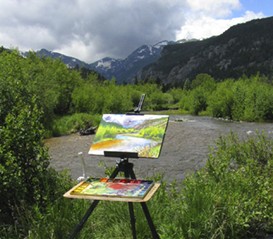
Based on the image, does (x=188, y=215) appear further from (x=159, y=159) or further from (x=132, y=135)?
(x=159, y=159)

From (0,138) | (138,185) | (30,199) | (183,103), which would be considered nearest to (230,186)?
(138,185)

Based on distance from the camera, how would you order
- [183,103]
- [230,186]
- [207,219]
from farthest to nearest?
[183,103] → [230,186] → [207,219]

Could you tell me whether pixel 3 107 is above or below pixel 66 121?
above

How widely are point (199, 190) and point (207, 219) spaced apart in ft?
2.13

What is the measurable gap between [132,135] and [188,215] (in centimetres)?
174

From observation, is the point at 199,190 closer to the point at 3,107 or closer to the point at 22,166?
the point at 22,166

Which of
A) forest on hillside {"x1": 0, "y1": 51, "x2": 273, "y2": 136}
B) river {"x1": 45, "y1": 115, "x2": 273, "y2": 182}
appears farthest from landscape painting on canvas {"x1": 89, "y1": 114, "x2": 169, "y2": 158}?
forest on hillside {"x1": 0, "y1": 51, "x2": 273, "y2": 136}

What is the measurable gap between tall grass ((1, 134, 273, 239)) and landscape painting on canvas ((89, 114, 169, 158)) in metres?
1.49

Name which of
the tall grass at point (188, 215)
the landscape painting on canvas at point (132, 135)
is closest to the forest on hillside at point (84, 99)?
the tall grass at point (188, 215)

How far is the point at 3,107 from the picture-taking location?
7922mm

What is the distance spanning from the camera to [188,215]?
242 inches

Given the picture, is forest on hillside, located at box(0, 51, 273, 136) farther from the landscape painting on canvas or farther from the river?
the landscape painting on canvas

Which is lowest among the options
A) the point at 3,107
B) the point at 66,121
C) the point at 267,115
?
the point at 267,115

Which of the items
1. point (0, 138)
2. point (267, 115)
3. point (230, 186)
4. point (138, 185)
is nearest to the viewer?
point (138, 185)
